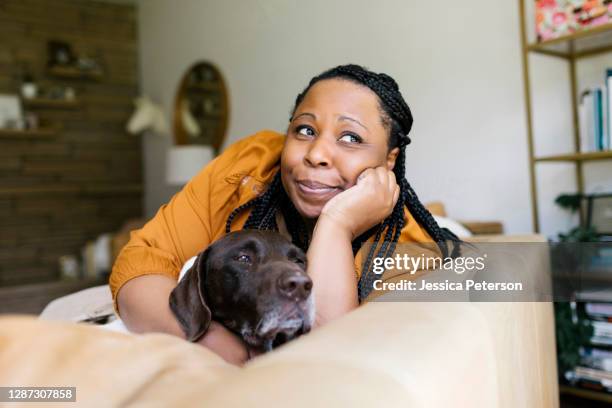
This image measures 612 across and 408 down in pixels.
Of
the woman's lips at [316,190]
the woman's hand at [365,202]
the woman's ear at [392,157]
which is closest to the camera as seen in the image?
the woman's hand at [365,202]

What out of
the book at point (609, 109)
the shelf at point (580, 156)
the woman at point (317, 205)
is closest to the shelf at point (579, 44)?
the book at point (609, 109)

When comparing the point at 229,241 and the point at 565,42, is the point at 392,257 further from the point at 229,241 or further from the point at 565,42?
the point at 565,42

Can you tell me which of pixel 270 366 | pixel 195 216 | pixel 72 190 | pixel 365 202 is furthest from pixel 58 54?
pixel 270 366

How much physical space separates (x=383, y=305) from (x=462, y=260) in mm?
441

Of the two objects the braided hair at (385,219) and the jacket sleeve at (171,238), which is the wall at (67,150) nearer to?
the jacket sleeve at (171,238)

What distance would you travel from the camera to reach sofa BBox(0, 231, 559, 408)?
37cm

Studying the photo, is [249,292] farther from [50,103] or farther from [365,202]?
[50,103]

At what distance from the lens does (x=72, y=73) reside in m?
5.01

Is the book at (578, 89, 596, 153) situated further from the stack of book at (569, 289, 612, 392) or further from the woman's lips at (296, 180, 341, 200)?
the woman's lips at (296, 180, 341, 200)

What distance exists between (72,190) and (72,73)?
1.11 metres

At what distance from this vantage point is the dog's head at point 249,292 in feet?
2.44

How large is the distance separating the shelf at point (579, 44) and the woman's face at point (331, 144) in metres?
1.56

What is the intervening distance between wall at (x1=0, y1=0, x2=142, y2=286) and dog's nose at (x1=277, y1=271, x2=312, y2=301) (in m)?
4.72

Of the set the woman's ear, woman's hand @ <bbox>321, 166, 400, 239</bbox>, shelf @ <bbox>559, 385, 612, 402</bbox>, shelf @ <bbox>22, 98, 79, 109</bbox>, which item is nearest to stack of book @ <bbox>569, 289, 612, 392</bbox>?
shelf @ <bbox>559, 385, 612, 402</bbox>
